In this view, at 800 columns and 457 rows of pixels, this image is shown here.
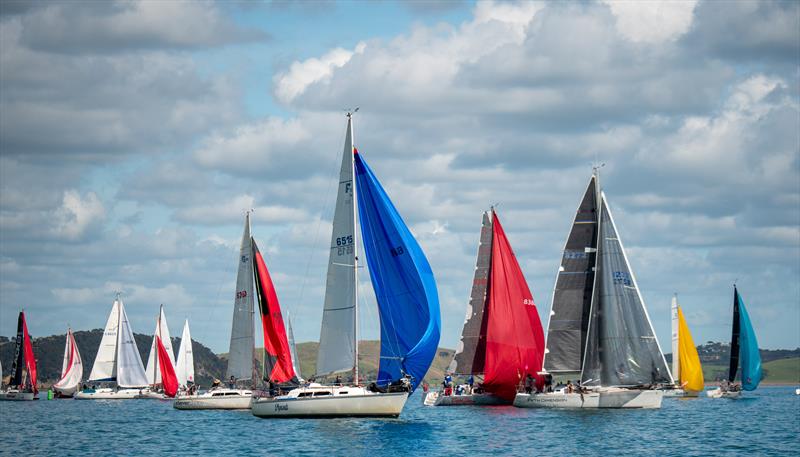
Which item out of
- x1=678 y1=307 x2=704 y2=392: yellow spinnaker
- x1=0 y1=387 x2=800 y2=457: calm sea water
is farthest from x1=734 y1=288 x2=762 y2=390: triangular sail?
x1=0 y1=387 x2=800 y2=457: calm sea water

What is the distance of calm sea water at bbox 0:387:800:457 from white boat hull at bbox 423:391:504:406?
400cm

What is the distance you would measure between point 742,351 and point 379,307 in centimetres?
5671

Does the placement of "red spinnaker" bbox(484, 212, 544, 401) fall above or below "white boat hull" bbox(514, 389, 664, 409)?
above

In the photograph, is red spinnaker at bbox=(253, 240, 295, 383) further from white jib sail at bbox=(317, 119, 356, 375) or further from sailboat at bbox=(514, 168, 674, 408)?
sailboat at bbox=(514, 168, 674, 408)

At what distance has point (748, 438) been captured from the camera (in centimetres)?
5469

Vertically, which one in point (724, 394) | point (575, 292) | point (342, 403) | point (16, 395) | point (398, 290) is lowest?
point (342, 403)

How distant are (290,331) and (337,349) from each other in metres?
51.6

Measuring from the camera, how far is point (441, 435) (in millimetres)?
55844

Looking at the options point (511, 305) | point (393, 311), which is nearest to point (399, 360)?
point (393, 311)

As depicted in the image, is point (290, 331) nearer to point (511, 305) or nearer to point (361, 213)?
point (511, 305)

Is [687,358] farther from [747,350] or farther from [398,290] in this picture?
[398,290]

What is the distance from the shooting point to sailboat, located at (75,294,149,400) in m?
128

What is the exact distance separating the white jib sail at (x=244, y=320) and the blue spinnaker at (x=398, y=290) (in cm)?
2368

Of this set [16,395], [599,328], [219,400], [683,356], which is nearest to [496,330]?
[599,328]
